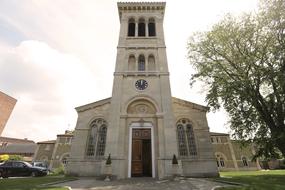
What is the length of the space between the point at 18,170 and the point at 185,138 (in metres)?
18.0

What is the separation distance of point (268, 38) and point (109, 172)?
59.3 ft

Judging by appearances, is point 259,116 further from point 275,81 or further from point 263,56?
point 263,56

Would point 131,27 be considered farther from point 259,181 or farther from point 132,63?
point 259,181

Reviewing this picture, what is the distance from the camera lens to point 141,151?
1845 cm

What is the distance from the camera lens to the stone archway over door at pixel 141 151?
17.7 m

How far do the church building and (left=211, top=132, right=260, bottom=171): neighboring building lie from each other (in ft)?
76.4

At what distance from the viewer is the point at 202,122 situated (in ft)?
70.5

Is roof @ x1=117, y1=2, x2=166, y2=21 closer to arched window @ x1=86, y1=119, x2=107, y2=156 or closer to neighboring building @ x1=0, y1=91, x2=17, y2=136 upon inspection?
arched window @ x1=86, y1=119, x2=107, y2=156

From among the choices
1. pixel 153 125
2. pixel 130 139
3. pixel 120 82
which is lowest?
pixel 130 139

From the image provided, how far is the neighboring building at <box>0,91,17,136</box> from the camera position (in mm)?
15966

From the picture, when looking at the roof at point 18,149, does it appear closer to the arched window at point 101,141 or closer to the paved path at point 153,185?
the arched window at point 101,141

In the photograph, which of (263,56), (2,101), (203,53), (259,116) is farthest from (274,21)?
(2,101)

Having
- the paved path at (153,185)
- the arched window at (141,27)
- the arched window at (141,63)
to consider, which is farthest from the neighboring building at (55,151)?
the paved path at (153,185)

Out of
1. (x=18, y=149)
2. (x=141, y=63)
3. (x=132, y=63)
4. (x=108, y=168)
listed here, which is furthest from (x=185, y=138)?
(x=18, y=149)
